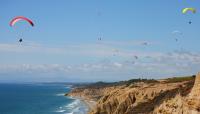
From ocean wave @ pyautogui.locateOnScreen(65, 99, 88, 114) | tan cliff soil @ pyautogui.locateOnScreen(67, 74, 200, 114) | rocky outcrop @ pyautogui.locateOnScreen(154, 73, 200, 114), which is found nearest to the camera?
rocky outcrop @ pyautogui.locateOnScreen(154, 73, 200, 114)

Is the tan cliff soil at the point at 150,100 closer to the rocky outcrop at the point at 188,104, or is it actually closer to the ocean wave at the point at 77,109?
the rocky outcrop at the point at 188,104

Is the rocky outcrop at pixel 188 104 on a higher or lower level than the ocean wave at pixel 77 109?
higher

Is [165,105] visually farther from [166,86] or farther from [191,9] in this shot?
[166,86]

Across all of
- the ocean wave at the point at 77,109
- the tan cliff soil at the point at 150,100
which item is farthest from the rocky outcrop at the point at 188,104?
the ocean wave at the point at 77,109

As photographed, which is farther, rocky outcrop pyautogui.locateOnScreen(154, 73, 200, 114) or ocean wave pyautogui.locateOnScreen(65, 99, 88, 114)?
ocean wave pyautogui.locateOnScreen(65, 99, 88, 114)

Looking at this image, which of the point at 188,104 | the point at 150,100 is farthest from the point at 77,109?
the point at 188,104

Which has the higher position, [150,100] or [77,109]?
[150,100]

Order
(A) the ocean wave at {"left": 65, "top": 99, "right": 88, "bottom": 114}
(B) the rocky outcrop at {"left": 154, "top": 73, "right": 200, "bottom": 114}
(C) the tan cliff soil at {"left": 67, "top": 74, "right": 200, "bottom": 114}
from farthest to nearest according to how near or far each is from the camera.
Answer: (A) the ocean wave at {"left": 65, "top": 99, "right": 88, "bottom": 114}
(C) the tan cliff soil at {"left": 67, "top": 74, "right": 200, "bottom": 114}
(B) the rocky outcrop at {"left": 154, "top": 73, "right": 200, "bottom": 114}

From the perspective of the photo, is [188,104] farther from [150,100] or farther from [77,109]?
[77,109]

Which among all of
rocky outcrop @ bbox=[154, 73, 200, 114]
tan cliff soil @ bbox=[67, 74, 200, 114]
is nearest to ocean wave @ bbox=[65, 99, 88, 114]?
tan cliff soil @ bbox=[67, 74, 200, 114]

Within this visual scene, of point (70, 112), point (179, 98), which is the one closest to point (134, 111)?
point (179, 98)

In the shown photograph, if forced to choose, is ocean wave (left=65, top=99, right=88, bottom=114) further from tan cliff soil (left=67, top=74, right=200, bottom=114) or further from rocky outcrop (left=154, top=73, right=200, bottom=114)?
rocky outcrop (left=154, top=73, right=200, bottom=114)
